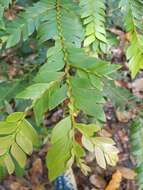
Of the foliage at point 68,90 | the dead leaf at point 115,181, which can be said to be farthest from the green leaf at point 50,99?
the dead leaf at point 115,181

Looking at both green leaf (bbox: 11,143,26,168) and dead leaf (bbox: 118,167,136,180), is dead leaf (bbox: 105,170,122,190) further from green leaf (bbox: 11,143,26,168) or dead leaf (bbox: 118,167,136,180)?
green leaf (bbox: 11,143,26,168)

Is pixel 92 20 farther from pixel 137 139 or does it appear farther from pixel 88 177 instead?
pixel 88 177

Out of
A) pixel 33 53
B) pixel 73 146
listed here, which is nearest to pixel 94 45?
pixel 73 146

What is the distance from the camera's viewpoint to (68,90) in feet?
2.23

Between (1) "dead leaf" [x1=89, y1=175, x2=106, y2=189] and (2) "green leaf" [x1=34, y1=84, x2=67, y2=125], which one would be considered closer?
(2) "green leaf" [x1=34, y1=84, x2=67, y2=125]

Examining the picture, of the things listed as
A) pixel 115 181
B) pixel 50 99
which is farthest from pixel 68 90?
pixel 115 181

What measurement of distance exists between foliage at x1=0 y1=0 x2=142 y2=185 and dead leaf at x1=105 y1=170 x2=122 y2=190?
1656 millimetres

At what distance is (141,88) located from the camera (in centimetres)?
305

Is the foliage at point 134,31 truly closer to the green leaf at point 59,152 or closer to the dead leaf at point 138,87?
the green leaf at point 59,152

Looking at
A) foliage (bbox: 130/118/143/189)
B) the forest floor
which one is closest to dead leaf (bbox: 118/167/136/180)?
the forest floor

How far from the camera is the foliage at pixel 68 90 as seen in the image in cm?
63

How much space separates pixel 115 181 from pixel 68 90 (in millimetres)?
1898

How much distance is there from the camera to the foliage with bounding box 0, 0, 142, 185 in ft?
2.06

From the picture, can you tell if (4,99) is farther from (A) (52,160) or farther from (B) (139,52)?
(A) (52,160)
